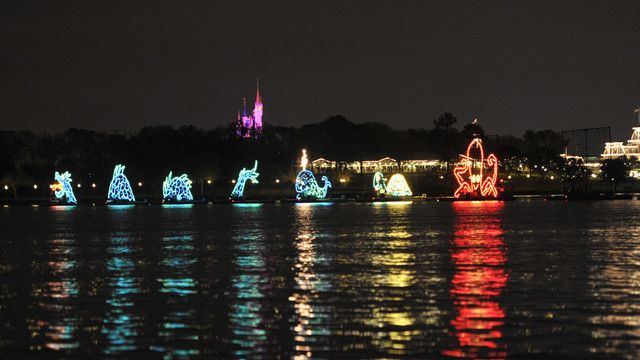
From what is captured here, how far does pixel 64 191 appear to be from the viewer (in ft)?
479

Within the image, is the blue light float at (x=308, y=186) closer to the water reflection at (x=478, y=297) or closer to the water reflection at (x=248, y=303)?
the water reflection at (x=478, y=297)

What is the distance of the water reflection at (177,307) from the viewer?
18.5 metres

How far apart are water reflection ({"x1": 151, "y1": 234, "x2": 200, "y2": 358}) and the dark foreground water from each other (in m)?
0.04

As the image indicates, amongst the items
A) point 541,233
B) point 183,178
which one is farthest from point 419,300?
point 183,178

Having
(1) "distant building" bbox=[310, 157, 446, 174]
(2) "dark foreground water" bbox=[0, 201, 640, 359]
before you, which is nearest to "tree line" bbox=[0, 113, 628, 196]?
(1) "distant building" bbox=[310, 157, 446, 174]

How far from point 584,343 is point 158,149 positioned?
463 feet

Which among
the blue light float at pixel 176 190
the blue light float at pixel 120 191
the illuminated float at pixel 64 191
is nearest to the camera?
the blue light float at pixel 120 191

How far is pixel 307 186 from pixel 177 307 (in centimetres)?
11776

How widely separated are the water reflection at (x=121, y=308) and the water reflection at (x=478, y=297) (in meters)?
5.80

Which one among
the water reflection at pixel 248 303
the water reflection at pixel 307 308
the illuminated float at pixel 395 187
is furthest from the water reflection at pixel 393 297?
the illuminated float at pixel 395 187

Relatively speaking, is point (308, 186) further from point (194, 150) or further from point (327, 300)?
point (327, 300)

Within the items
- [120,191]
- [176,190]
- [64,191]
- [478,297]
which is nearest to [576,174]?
[176,190]

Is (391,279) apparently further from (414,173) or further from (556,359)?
(414,173)

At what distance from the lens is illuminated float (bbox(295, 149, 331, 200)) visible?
452 feet
